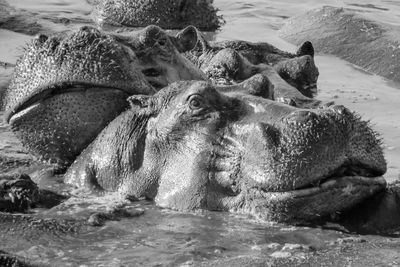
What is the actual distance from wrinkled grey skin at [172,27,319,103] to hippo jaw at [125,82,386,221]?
8.74ft

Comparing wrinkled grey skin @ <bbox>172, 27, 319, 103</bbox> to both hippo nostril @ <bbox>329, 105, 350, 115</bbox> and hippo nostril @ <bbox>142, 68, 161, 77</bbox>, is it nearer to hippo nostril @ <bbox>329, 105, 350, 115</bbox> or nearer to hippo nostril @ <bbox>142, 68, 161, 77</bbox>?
hippo nostril @ <bbox>142, 68, 161, 77</bbox>

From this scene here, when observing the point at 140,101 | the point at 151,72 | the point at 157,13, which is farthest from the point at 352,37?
the point at 140,101

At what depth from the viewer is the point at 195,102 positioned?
5.95 metres

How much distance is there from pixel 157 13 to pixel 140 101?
602 cm

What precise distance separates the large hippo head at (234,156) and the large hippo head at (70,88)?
13 cm

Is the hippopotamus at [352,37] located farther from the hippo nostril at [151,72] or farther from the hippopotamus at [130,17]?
the hippo nostril at [151,72]

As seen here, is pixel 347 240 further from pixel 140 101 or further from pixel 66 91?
pixel 66 91

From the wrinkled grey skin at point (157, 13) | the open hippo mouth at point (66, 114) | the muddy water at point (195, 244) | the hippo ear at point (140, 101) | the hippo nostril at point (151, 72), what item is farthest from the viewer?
the wrinkled grey skin at point (157, 13)

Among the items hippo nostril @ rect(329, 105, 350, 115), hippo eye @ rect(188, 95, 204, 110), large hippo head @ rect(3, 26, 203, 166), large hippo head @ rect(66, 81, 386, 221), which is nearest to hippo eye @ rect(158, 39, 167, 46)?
large hippo head @ rect(3, 26, 203, 166)

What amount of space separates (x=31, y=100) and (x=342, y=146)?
1998 mm

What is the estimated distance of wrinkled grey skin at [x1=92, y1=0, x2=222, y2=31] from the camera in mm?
12195

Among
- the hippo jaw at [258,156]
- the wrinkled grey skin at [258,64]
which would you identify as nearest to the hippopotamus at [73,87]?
the hippo jaw at [258,156]

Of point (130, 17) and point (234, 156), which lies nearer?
point (234, 156)

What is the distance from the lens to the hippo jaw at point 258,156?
5535 mm
